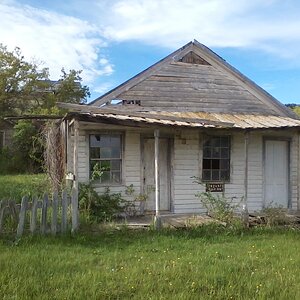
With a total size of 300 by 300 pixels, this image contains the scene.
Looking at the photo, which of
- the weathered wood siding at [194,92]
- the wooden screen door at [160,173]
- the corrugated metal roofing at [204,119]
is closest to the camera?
the corrugated metal roofing at [204,119]

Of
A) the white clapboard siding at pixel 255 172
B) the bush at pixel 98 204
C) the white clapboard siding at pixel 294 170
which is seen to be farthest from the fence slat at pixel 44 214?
the white clapboard siding at pixel 294 170

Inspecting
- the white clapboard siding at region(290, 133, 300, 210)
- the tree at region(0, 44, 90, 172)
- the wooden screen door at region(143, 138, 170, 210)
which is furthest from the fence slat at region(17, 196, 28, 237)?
the tree at region(0, 44, 90, 172)

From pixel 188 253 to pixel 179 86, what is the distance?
22.5ft

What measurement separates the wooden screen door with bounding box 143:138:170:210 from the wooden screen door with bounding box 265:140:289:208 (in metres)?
3.35

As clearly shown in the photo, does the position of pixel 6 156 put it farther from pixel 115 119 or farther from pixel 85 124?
pixel 115 119

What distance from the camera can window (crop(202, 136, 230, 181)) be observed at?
1232cm

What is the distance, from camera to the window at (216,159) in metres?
12.3

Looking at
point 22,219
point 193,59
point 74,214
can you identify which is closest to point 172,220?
point 74,214

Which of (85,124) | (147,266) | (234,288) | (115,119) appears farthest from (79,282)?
(85,124)

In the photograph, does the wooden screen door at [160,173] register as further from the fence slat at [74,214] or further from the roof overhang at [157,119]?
the fence slat at [74,214]

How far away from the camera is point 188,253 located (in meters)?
7.02

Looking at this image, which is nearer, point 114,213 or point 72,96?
point 114,213

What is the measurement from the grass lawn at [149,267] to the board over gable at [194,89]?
485 centimetres

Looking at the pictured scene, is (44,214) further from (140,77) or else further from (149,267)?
(140,77)
